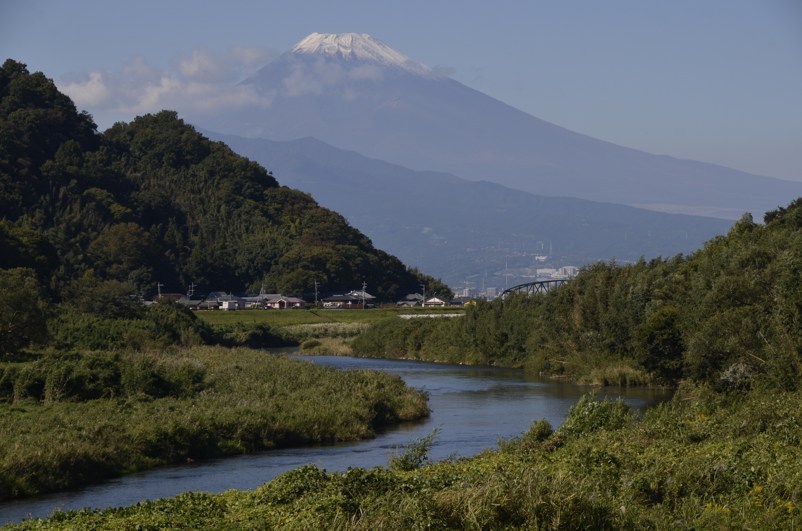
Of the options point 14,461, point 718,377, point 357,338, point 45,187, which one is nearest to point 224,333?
point 357,338

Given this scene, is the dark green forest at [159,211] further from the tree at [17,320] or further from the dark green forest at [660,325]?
the tree at [17,320]

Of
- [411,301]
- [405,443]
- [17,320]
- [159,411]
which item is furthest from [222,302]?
[405,443]

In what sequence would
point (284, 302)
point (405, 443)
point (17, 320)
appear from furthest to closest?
point (284, 302) < point (17, 320) < point (405, 443)

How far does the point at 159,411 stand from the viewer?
1259 inches

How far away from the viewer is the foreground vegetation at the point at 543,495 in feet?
48.1

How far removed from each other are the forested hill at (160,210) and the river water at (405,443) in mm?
48090

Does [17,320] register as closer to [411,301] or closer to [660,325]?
[660,325]

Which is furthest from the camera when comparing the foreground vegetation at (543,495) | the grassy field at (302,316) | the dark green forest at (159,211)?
the dark green forest at (159,211)

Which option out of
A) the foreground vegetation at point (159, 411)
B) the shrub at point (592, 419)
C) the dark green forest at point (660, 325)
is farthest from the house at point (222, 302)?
the shrub at point (592, 419)

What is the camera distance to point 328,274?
124375 millimetres

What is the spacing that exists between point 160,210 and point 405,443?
97071mm

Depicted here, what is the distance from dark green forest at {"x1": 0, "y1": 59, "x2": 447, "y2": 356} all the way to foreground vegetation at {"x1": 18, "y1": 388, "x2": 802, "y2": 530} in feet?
228

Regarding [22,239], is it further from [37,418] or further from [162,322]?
[37,418]

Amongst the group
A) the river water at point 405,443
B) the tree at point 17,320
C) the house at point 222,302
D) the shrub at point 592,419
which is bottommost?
the river water at point 405,443
